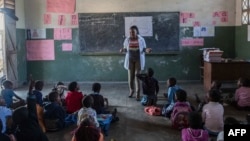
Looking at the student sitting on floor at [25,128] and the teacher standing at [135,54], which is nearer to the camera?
the student sitting on floor at [25,128]

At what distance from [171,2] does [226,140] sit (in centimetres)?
666

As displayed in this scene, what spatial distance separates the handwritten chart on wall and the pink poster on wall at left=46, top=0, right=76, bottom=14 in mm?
283

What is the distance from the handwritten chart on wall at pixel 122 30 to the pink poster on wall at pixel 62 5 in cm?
28

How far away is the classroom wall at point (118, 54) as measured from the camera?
8.49 metres

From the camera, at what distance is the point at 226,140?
2223mm

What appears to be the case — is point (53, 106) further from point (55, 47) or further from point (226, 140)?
point (55, 47)

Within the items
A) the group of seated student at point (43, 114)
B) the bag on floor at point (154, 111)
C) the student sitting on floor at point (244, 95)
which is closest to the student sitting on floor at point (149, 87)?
the bag on floor at point (154, 111)

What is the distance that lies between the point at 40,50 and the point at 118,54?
2020 millimetres

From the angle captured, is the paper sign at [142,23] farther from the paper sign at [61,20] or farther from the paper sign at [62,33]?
the paper sign at [61,20]

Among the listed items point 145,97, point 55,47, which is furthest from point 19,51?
point 145,97

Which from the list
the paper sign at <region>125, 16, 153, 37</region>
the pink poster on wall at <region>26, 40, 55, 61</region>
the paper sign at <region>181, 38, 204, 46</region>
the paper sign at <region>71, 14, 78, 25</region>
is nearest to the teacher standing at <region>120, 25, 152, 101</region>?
the paper sign at <region>125, 16, 153, 37</region>

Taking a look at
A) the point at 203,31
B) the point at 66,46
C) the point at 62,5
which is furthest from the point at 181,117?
the point at 62,5

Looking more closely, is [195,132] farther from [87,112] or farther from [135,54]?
[135,54]

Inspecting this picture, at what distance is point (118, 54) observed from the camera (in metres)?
8.66
